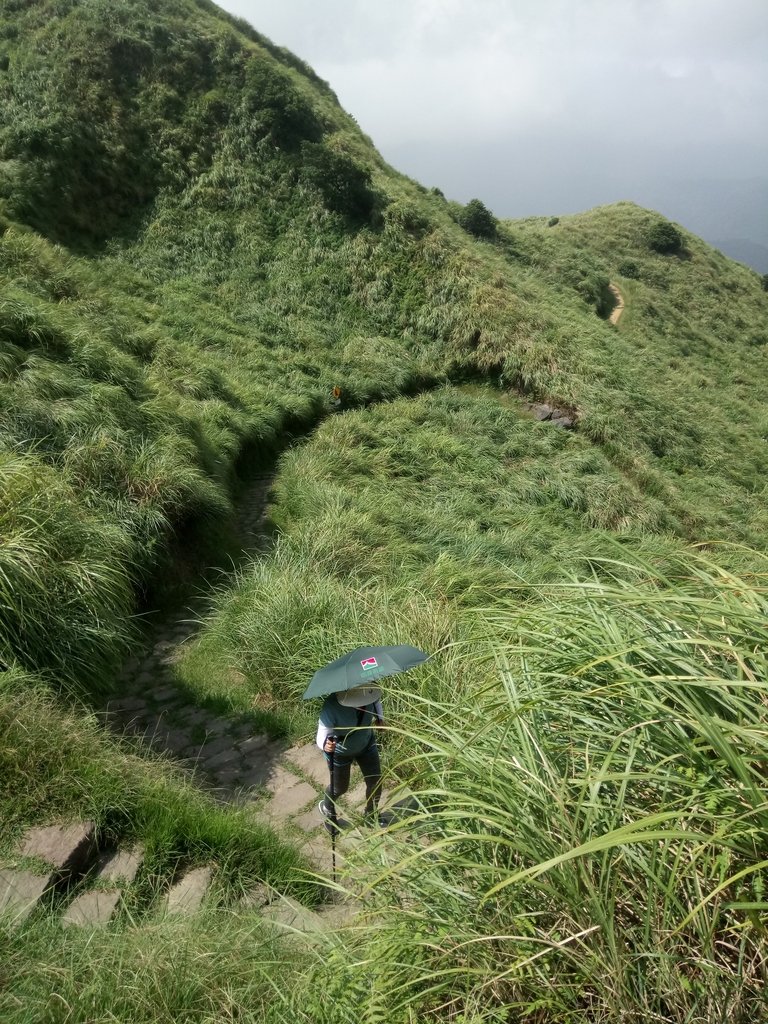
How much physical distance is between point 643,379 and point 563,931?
19.8 metres

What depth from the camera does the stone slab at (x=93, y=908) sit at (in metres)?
2.34

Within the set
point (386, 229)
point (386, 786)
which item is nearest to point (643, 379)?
point (386, 229)

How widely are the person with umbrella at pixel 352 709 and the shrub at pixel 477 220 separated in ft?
91.0

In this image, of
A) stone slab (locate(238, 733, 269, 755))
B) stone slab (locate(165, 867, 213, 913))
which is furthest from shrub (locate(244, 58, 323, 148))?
stone slab (locate(165, 867, 213, 913))

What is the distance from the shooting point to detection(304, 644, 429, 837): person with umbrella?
3029 millimetres

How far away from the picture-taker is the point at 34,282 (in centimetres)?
966

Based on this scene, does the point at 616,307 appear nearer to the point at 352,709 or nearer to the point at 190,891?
the point at 352,709

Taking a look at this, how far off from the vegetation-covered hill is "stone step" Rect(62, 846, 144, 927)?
0.20 meters

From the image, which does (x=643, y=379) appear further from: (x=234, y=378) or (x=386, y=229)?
(x=234, y=378)

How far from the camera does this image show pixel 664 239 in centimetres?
3466

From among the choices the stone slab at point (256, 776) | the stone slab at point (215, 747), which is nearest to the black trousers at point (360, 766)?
the stone slab at point (256, 776)

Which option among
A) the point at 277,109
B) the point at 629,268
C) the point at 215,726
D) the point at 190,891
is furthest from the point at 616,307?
the point at 190,891

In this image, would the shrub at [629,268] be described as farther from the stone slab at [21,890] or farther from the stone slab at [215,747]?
the stone slab at [21,890]

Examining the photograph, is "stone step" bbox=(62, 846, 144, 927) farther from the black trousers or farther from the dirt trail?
the dirt trail
